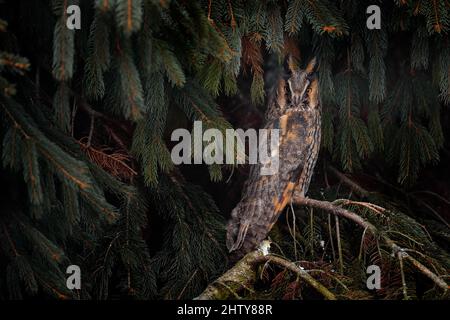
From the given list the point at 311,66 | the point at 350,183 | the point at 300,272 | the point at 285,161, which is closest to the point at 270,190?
the point at 285,161

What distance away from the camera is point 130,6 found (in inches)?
50.6

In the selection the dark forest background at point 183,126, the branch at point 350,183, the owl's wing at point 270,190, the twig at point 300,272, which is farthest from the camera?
the branch at point 350,183

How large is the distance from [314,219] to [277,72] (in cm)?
88

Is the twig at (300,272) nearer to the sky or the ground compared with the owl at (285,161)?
→ nearer to the ground

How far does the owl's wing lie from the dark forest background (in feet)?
0.32

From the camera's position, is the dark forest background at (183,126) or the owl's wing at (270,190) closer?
the dark forest background at (183,126)

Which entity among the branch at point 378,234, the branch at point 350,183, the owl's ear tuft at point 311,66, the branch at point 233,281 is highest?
the owl's ear tuft at point 311,66

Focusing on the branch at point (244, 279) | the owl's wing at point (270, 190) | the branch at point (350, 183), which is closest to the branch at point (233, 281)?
the branch at point (244, 279)

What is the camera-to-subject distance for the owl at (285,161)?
2.43 m

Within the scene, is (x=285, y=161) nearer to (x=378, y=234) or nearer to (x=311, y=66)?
(x=311, y=66)

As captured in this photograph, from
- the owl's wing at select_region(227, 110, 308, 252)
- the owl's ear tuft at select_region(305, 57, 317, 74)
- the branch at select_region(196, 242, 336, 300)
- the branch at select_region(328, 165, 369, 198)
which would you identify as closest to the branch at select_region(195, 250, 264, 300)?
the branch at select_region(196, 242, 336, 300)

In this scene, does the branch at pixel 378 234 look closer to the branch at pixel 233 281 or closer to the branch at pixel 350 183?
the branch at pixel 233 281

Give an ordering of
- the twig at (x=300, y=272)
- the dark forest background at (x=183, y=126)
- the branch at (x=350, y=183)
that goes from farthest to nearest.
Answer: the branch at (x=350, y=183)
the twig at (x=300, y=272)
the dark forest background at (x=183, y=126)
